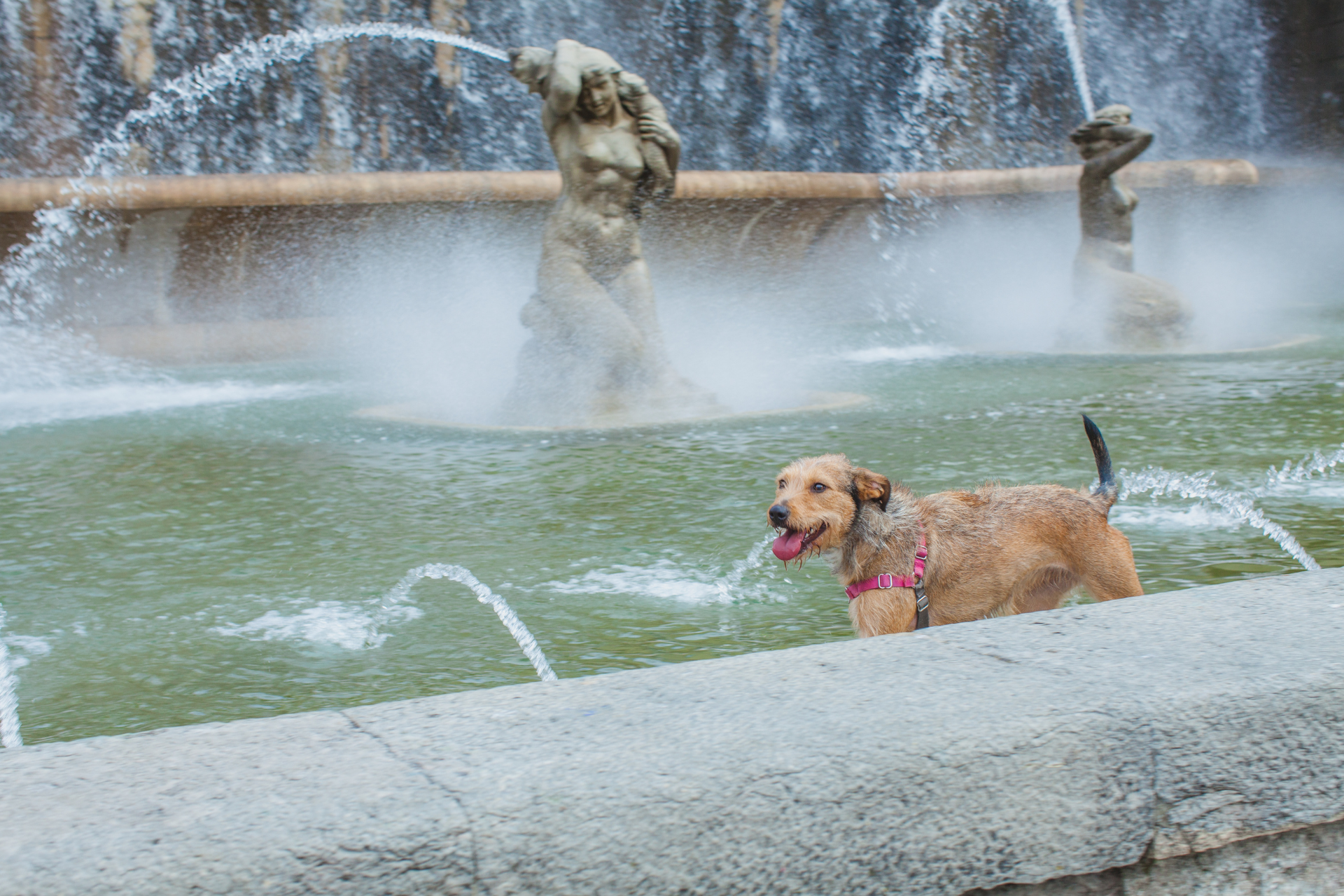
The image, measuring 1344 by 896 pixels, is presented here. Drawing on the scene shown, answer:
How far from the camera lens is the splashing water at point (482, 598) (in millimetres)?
2973

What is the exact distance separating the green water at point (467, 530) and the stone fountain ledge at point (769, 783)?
1162 mm

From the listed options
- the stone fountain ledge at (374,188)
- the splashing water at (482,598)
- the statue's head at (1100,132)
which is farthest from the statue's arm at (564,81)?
the statue's head at (1100,132)

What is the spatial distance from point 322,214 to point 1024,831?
9896 millimetres

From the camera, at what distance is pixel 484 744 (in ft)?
5.10

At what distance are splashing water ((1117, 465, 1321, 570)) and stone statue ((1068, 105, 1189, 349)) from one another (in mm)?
5906

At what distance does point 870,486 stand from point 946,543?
26 centimetres

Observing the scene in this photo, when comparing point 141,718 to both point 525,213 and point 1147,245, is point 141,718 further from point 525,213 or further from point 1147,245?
point 1147,245

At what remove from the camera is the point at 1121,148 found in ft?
33.3

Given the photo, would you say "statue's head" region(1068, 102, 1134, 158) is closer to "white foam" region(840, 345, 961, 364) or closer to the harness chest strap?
"white foam" region(840, 345, 961, 364)

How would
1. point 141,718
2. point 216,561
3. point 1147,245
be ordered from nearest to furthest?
1. point 141,718
2. point 216,561
3. point 1147,245

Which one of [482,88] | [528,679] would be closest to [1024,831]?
[528,679]

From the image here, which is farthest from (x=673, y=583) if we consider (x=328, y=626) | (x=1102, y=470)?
(x=1102, y=470)

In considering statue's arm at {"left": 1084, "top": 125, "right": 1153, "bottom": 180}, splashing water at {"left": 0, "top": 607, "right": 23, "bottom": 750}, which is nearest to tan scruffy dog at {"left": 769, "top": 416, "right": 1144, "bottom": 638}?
splashing water at {"left": 0, "top": 607, "right": 23, "bottom": 750}

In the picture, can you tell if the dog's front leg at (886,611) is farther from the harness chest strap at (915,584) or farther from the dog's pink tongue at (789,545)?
the dog's pink tongue at (789,545)
